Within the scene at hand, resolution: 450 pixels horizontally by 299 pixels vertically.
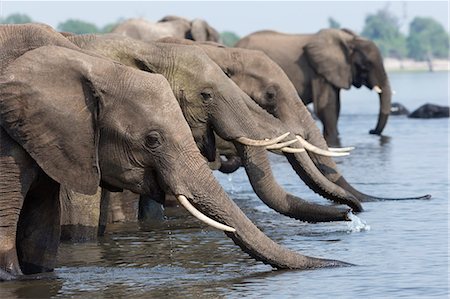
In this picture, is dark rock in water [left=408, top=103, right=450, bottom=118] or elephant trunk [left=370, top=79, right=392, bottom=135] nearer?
elephant trunk [left=370, top=79, right=392, bottom=135]

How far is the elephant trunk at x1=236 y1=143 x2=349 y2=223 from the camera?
1056cm

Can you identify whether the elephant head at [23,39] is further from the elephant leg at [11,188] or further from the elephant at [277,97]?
the elephant at [277,97]

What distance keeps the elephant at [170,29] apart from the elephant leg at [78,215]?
14027 millimetres

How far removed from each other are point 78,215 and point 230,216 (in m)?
2.23

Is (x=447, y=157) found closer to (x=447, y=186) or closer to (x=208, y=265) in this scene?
(x=447, y=186)

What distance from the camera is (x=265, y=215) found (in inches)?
483

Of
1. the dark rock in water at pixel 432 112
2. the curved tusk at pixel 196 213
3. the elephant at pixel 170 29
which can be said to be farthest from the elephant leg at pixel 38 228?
the dark rock in water at pixel 432 112

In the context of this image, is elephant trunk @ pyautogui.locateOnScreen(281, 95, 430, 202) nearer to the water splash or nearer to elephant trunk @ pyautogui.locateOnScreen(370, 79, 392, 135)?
the water splash

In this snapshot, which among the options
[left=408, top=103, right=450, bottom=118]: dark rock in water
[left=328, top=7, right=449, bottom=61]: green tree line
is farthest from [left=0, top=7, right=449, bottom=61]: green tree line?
[left=408, top=103, right=450, bottom=118]: dark rock in water

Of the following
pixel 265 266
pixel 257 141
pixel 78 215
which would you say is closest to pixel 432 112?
pixel 78 215

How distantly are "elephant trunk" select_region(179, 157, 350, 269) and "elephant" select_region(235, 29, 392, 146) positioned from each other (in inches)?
530

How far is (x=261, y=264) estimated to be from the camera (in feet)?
29.8

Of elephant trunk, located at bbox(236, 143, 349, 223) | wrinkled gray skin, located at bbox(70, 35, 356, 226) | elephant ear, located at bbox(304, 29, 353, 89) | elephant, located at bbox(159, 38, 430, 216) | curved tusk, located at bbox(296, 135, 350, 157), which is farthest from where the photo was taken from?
elephant ear, located at bbox(304, 29, 353, 89)

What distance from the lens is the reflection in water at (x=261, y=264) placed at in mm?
8258
